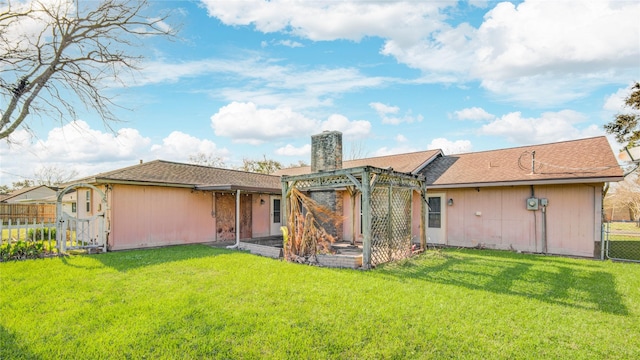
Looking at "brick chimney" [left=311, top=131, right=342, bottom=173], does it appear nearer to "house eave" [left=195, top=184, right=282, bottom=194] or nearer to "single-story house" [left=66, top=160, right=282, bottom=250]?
"single-story house" [left=66, top=160, right=282, bottom=250]

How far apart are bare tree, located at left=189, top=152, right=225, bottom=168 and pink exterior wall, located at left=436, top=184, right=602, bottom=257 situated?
25.4 meters

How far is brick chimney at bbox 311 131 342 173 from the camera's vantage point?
12391mm

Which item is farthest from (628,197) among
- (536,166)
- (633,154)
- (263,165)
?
(263,165)

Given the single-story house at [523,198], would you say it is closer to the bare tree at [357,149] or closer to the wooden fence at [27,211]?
the bare tree at [357,149]

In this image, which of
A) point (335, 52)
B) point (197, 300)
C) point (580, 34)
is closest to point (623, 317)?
point (197, 300)

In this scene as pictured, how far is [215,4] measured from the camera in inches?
311

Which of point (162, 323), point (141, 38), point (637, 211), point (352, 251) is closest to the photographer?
point (162, 323)

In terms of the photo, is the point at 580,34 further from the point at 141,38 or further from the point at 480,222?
the point at 141,38

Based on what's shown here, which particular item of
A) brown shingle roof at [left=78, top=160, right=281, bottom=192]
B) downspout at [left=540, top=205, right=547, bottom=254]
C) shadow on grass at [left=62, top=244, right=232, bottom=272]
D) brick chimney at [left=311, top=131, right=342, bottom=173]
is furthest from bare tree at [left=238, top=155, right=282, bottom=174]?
downspout at [left=540, top=205, right=547, bottom=254]

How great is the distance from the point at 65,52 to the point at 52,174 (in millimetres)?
40878

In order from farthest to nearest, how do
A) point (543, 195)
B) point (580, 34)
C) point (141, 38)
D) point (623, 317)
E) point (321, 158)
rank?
point (321, 158) < point (543, 195) < point (580, 34) < point (141, 38) < point (623, 317)

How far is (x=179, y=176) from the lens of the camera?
40.5 feet

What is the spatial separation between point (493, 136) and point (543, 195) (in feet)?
43.8

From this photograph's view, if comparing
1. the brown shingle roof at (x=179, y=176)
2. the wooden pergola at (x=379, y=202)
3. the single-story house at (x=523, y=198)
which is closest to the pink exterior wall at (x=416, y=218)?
the single-story house at (x=523, y=198)
